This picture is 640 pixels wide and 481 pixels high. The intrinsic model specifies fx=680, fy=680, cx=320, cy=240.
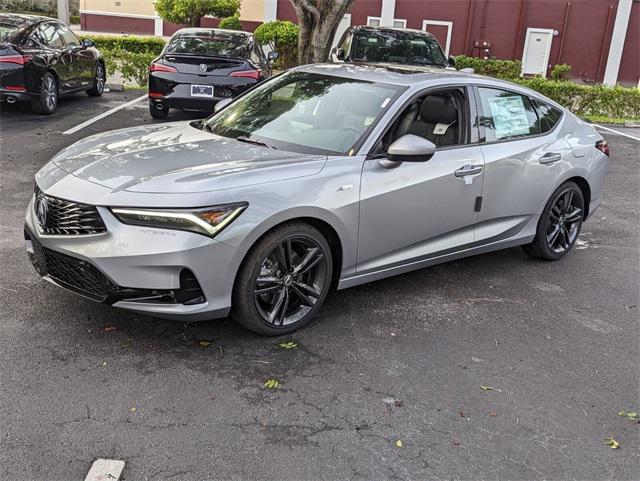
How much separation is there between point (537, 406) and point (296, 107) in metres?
2.62

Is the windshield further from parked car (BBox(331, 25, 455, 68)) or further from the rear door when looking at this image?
parked car (BBox(331, 25, 455, 68))

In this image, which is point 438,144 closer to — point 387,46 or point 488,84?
point 488,84

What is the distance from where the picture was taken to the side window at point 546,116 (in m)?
5.66

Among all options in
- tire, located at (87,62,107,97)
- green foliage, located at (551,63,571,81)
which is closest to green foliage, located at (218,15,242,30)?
tire, located at (87,62,107,97)

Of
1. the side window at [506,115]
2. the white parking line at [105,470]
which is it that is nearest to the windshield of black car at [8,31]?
the side window at [506,115]

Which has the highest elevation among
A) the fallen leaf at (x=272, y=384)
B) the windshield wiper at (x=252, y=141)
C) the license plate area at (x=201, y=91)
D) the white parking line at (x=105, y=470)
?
the windshield wiper at (x=252, y=141)

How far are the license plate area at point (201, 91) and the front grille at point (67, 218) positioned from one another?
6.27 m

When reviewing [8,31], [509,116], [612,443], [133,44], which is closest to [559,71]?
[133,44]

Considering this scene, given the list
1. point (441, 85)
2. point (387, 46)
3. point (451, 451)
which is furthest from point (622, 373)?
point (387, 46)

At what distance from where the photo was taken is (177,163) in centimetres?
404

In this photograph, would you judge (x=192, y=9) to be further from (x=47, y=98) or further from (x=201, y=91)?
(x=201, y=91)

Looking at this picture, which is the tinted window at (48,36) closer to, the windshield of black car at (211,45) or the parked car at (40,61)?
the parked car at (40,61)

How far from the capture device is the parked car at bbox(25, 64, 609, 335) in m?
3.66

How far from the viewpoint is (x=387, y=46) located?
12047 mm
